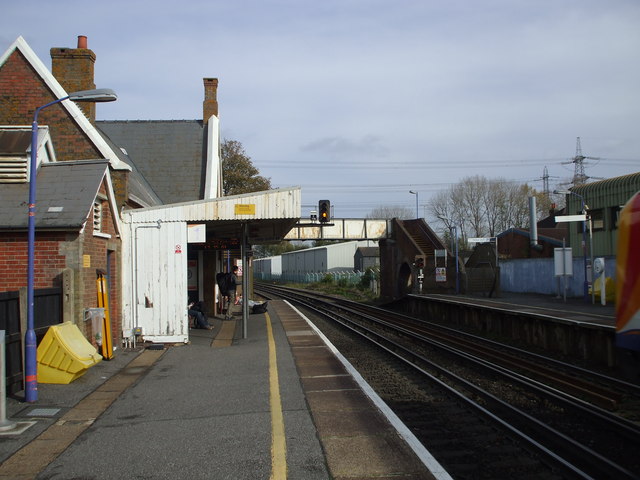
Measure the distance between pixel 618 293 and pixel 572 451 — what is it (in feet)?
5.58

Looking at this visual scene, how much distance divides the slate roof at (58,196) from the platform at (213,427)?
266cm

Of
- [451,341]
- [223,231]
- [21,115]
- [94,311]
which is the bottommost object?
[451,341]

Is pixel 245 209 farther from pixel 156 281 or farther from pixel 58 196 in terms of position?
pixel 58 196

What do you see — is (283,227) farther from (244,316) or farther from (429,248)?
(429,248)

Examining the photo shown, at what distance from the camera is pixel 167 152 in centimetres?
2336

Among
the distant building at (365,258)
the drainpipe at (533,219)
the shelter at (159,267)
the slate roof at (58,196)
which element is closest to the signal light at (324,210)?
the drainpipe at (533,219)

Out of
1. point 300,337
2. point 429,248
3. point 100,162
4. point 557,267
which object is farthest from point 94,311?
point 429,248

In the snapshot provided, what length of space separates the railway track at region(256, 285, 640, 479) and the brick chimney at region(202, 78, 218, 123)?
566 inches

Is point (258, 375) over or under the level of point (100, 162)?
under

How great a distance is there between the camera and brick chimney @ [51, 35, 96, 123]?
1642 centimetres

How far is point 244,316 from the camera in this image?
14.9 m

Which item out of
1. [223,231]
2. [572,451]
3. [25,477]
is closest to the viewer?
[25,477]

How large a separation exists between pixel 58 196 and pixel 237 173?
35.2 m

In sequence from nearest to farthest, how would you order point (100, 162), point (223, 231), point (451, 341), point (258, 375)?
point (258, 375), point (100, 162), point (451, 341), point (223, 231)
